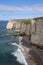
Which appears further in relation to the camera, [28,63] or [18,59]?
[18,59]

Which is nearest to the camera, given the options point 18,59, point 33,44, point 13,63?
point 13,63

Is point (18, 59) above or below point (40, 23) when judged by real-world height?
below

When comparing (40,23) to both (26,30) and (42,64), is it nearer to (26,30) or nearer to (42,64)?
(42,64)

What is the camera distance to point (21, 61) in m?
30.8

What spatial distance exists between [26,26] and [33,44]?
2903 centimetres

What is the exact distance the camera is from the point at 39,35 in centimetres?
3697

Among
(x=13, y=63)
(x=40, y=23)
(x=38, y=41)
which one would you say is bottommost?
(x=13, y=63)

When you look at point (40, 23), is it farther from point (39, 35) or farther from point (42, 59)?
point (42, 59)

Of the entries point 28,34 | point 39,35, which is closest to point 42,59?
point 39,35

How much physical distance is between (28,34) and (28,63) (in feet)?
119

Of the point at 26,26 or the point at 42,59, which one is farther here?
the point at 26,26

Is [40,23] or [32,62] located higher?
[40,23]

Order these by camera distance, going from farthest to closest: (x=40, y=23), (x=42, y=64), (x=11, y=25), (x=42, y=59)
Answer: (x=11, y=25) < (x=40, y=23) < (x=42, y=59) < (x=42, y=64)

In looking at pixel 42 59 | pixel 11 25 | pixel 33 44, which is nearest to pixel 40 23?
pixel 33 44
